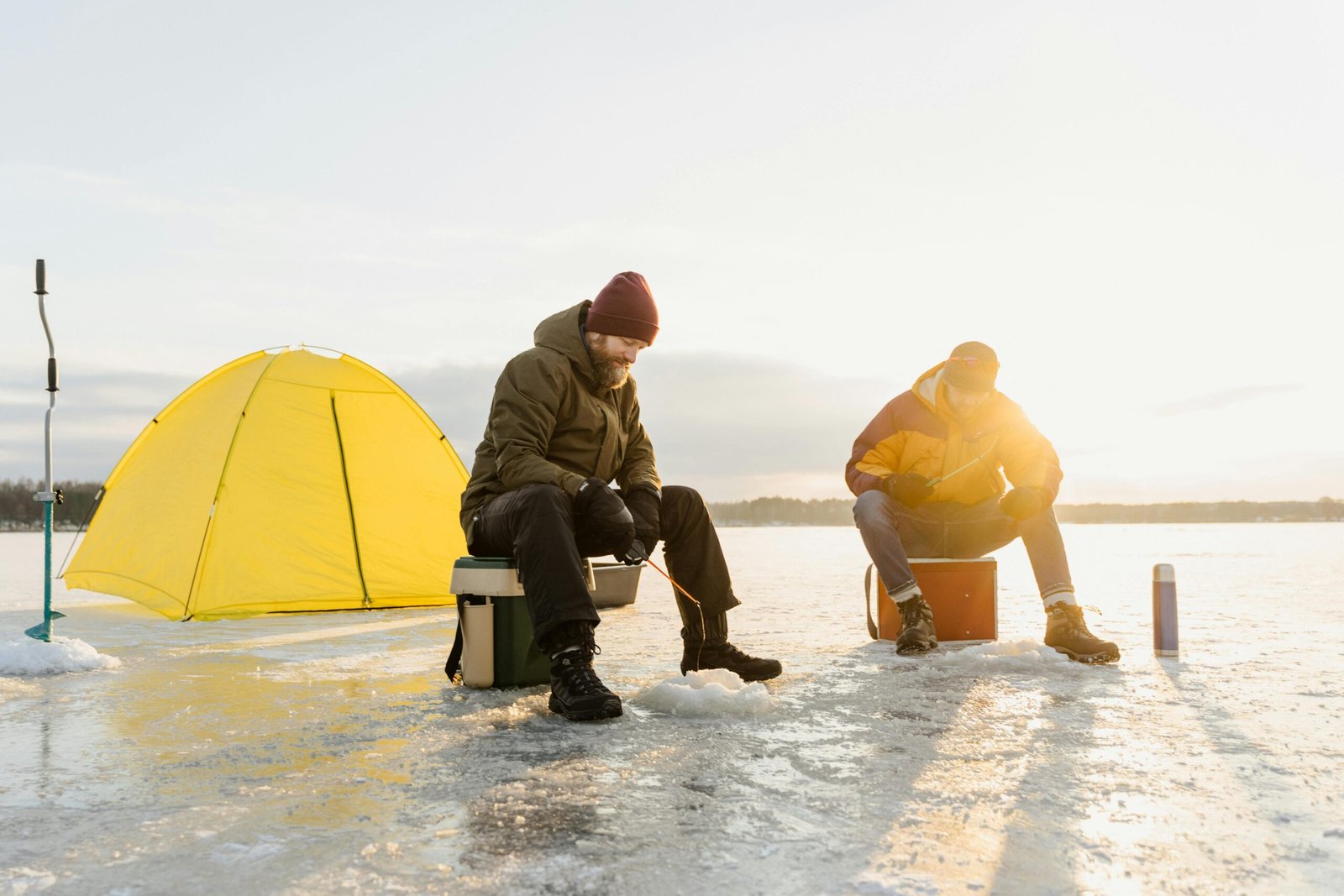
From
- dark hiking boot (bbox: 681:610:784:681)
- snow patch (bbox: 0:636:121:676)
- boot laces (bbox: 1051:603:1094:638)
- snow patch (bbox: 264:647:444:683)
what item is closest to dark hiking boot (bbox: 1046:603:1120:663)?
boot laces (bbox: 1051:603:1094:638)

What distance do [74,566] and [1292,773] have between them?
7.19 metres

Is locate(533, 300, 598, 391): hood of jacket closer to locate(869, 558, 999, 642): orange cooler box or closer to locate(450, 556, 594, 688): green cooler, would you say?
locate(450, 556, 594, 688): green cooler

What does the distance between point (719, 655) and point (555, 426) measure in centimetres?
99

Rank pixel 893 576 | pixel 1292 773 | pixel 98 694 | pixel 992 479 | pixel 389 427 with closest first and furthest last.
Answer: pixel 1292 773
pixel 98 694
pixel 893 576
pixel 992 479
pixel 389 427

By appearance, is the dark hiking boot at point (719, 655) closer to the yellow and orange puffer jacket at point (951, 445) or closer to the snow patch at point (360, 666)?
the snow patch at point (360, 666)

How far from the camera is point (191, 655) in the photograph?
4258 millimetres

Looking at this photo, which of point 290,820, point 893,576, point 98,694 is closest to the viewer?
point 290,820

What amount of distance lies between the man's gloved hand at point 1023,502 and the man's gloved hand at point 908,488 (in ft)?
1.16

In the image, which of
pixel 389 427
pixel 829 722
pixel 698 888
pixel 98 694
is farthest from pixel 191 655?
pixel 698 888

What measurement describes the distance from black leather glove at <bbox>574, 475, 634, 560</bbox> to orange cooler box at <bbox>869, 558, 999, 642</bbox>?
1771 mm

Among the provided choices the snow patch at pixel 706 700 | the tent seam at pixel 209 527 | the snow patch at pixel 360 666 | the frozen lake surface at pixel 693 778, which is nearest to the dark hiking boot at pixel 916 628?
the frozen lake surface at pixel 693 778

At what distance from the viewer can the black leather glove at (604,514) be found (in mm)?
3027

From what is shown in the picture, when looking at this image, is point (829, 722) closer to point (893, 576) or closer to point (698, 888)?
point (698, 888)

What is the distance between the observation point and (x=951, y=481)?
4.46 metres
